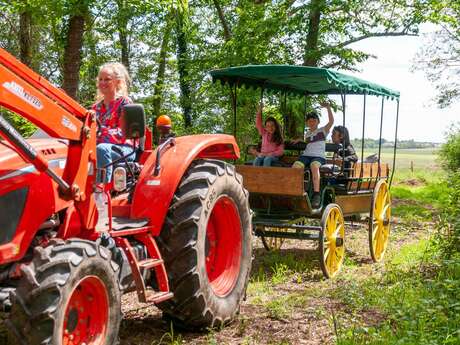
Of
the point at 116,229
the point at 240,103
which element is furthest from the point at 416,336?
the point at 240,103

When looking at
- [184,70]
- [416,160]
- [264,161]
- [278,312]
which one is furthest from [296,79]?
[416,160]

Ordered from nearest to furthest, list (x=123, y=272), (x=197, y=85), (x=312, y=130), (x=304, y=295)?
(x=123, y=272)
(x=304, y=295)
(x=312, y=130)
(x=197, y=85)

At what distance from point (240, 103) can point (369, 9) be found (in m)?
4.75

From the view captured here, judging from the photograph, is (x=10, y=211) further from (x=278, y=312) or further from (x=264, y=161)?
(x=264, y=161)

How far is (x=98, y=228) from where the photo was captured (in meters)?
4.44

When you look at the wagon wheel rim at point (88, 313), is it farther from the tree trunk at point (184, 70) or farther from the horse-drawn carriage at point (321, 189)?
the tree trunk at point (184, 70)

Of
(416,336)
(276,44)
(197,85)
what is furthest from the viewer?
(197,85)

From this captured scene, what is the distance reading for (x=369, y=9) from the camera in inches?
713

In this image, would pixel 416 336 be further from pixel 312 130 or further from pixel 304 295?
pixel 312 130

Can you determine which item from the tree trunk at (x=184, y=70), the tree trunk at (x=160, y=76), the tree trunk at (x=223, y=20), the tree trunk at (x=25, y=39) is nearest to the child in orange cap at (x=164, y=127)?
the tree trunk at (x=25, y=39)

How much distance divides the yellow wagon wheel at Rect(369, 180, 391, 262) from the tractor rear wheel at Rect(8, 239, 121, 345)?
222 inches

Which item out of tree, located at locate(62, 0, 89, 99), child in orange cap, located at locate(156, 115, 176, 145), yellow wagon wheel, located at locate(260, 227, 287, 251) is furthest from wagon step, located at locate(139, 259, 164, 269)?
Result: tree, located at locate(62, 0, 89, 99)

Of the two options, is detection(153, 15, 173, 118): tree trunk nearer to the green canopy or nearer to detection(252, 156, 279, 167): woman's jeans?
the green canopy

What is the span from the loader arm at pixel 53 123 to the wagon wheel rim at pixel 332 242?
13.6 feet
